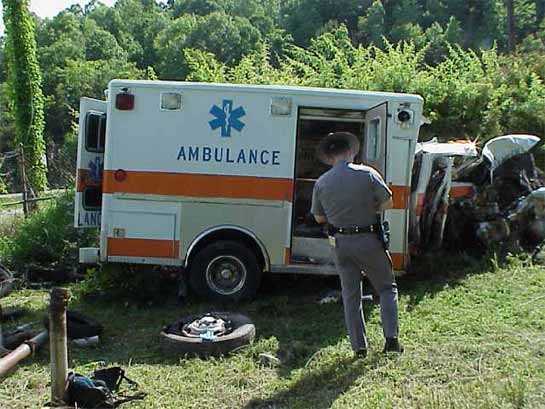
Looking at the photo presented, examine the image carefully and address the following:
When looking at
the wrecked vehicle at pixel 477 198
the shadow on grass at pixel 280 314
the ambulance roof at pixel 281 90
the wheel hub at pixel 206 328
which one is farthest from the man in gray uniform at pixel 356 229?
the wrecked vehicle at pixel 477 198

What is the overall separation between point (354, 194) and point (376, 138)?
2.45 m

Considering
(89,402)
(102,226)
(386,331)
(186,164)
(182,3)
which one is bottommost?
(89,402)

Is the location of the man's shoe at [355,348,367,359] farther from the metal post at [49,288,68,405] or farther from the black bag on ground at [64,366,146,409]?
the metal post at [49,288,68,405]

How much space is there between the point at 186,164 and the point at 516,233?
14.9ft

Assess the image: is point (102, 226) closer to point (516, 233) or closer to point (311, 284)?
point (311, 284)

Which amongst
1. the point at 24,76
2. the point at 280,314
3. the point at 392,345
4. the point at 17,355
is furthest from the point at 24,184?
the point at 24,76

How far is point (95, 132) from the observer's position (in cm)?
865

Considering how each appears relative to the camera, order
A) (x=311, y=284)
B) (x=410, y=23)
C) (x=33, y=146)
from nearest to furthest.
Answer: (x=311, y=284) < (x=33, y=146) < (x=410, y=23)

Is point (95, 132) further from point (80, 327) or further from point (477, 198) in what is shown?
point (477, 198)

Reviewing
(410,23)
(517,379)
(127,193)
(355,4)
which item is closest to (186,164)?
(127,193)

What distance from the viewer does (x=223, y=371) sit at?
6.05 m

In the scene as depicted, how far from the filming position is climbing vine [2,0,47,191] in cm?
2216

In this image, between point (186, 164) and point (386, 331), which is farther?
point (186, 164)

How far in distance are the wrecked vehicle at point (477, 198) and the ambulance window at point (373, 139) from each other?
0.69 m
